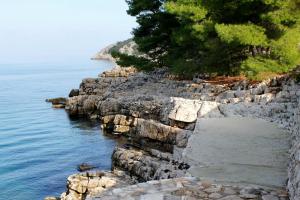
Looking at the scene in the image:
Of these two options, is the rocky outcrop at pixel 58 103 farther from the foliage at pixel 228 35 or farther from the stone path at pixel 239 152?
the stone path at pixel 239 152

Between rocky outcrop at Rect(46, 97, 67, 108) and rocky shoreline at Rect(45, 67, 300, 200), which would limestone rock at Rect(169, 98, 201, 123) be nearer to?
rocky shoreline at Rect(45, 67, 300, 200)

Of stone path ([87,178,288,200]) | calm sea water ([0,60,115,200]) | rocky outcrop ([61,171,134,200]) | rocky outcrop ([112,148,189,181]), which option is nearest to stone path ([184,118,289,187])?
stone path ([87,178,288,200])

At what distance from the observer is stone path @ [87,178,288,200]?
8.27 metres

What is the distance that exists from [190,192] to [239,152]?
2953 millimetres

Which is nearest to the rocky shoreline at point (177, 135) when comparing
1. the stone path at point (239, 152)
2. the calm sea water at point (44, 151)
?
the stone path at point (239, 152)

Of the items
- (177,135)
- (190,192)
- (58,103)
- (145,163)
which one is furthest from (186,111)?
(58,103)

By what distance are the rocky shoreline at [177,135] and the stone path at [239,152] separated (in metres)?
0.29

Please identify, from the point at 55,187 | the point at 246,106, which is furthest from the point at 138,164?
the point at 55,187

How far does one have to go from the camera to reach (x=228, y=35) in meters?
23.3

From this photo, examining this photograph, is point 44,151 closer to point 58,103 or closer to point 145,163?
point 145,163

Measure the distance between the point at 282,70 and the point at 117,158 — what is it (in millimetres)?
11767

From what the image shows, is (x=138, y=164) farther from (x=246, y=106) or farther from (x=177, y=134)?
(x=246, y=106)

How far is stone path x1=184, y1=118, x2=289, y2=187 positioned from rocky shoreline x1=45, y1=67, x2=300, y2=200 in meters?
0.29

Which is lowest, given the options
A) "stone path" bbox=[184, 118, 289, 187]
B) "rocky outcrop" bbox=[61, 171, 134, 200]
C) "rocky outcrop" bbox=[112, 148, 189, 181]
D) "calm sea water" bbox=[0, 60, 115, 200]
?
"calm sea water" bbox=[0, 60, 115, 200]
